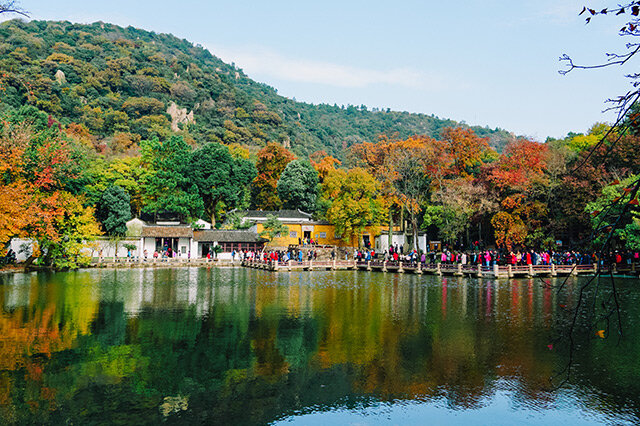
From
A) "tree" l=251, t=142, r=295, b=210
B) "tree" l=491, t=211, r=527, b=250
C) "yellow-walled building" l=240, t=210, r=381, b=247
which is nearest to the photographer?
"tree" l=491, t=211, r=527, b=250

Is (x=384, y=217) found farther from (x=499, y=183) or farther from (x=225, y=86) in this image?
(x=225, y=86)

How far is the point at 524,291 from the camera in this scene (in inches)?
868

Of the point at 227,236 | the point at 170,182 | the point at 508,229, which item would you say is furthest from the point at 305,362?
the point at 170,182

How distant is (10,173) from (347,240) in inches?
1086

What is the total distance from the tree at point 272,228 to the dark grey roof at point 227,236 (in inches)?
24.2

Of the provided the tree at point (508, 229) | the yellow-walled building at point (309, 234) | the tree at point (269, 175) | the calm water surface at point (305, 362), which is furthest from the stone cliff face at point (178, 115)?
the calm water surface at point (305, 362)

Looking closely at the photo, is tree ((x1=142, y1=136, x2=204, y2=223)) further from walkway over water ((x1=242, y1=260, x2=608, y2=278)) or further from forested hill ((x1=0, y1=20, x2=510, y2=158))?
forested hill ((x1=0, y1=20, x2=510, y2=158))

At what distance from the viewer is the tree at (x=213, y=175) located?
46000 mm

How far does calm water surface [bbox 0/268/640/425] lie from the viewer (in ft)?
26.0

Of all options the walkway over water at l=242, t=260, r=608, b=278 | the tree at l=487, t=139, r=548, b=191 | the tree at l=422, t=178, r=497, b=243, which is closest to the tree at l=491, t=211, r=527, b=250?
the tree at l=422, t=178, r=497, b=243

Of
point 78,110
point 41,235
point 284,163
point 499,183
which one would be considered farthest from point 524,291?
point 78,110

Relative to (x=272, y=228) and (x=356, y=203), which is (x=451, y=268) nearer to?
(x=356, y=203)

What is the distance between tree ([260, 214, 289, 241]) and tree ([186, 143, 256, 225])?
21.5ft

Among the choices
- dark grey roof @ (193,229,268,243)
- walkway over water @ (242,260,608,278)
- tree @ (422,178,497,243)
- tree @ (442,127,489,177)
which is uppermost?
tree @ (442,127,489,177)
